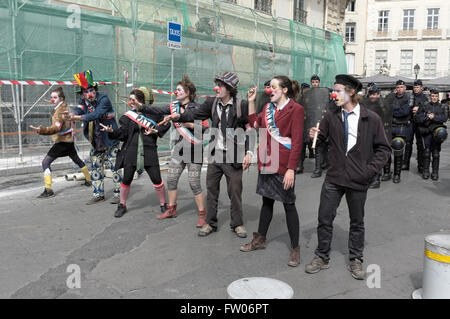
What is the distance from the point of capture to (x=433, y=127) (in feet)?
27.6

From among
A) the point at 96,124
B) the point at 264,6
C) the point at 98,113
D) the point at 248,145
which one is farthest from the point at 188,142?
the point at 264,6

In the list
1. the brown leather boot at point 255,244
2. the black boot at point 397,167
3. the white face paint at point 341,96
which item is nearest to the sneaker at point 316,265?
the brown leather boot at point 255,244

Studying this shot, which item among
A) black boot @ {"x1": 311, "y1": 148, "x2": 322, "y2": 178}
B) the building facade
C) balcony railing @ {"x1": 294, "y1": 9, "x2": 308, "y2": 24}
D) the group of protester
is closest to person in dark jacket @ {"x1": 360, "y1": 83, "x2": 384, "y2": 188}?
black boot @ {"x1": 311, "y1": 148, "x2": 322, "y2": 178}

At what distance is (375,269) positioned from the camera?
4039mm

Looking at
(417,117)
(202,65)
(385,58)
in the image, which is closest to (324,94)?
(417,117)

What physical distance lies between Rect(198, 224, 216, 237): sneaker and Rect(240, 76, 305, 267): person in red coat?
103 centimetres

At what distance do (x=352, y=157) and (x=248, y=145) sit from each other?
4.21ft

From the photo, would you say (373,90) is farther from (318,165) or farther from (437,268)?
(437,268)

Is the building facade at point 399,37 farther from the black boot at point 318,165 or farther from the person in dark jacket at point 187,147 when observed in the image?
the person in dark jacket at point 187,147

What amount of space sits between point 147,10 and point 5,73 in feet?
13.5

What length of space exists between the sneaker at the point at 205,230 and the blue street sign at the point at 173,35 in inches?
185

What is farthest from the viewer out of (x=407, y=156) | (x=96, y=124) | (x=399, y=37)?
(x=399, y=37)

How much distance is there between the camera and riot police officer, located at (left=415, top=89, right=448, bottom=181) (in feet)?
27.2
